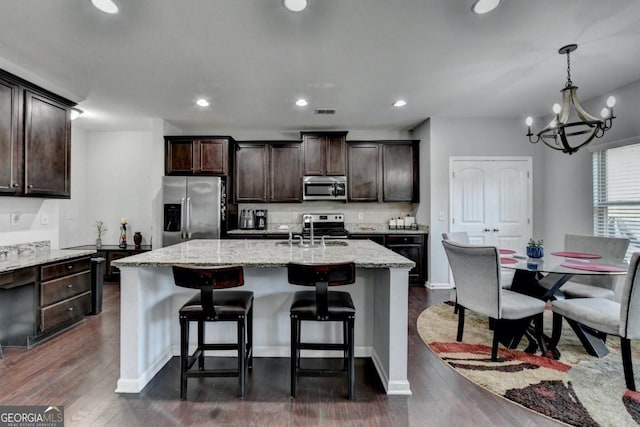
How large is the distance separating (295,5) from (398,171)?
3.47 m

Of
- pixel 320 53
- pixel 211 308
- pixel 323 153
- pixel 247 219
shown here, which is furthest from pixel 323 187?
pixel 211 308

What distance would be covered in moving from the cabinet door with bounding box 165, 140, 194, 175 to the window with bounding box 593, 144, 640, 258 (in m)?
5.62

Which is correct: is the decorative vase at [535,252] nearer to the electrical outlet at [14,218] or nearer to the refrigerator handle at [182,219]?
the refrigerator handle at [182,219]

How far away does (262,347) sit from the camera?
2.46 m

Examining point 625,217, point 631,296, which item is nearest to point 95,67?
point 631,296

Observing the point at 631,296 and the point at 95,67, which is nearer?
the point at 631,296

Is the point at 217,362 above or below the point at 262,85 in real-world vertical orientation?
below

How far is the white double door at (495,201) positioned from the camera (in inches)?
181

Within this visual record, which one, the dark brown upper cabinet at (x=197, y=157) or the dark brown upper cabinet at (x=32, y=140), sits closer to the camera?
the dark brown upper cabinet at (x=32, y=140)

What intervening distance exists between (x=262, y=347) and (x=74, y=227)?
14.8ft

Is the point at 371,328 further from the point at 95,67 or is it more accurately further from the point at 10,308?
the point at 95,67

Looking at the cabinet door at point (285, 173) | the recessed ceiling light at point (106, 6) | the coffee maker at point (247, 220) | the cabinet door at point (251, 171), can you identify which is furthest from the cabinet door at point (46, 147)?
the cabinet door at point (285, 173)

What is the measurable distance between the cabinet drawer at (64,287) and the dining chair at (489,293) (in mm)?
3682

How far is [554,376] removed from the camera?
2.15m
